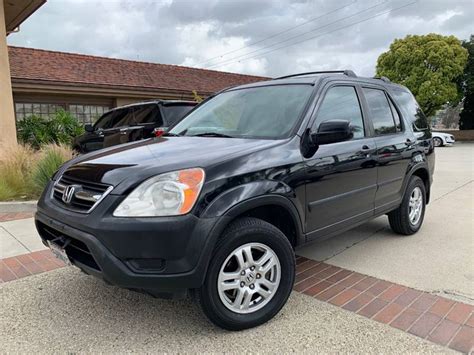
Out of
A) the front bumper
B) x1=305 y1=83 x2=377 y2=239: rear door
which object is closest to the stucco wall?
the front bumper

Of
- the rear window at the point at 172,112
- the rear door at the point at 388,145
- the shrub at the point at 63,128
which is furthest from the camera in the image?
the shrub at the point at 63,128

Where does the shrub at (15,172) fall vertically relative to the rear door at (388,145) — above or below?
below

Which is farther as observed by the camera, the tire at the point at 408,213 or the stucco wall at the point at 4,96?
the stucco wall at the point at 4,96

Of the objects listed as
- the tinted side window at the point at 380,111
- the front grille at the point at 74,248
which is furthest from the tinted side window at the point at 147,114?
the front grille at the point at 74,248

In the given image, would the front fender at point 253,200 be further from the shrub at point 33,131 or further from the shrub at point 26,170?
the shrub at point 33,131

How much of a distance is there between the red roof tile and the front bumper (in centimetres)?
1248

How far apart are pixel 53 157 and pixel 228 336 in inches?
213

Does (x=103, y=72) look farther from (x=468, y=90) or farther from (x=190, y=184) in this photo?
(x=468, y=90)

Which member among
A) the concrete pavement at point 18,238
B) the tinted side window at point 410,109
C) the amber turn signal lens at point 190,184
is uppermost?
the tinted side window at point 410,109

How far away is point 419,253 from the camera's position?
423 centimetres

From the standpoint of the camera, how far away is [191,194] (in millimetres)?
2457

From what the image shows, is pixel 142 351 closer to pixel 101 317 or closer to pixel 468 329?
pixel 101 317

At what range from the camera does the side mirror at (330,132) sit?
3.09 m

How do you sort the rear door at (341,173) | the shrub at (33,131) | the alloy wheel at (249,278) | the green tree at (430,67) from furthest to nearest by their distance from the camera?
the green tree at (430,67) → the shrub at (33,131) → the rear door at (341,173) → the alloy wheel at (249,278)
